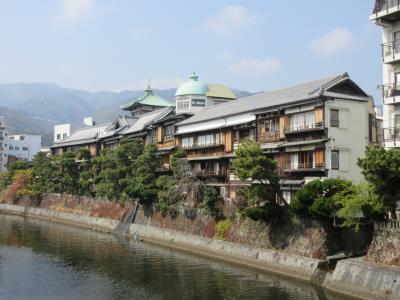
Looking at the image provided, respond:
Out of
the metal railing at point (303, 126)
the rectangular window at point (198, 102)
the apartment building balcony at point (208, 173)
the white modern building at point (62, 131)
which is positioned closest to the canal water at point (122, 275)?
the apartment building balcony at point (208, 173)

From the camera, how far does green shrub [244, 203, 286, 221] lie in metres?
38.7

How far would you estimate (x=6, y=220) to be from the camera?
76.8 metres

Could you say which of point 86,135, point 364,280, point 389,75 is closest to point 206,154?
point 389,75

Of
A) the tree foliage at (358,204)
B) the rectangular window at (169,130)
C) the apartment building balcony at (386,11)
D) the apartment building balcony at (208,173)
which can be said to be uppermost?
the apartment building balcony at (386,11)

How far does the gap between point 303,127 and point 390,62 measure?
1034 cm

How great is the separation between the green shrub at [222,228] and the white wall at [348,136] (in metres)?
10.7

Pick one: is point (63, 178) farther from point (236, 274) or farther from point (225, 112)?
point (236, 274)

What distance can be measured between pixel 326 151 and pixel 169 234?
20325 millimetres

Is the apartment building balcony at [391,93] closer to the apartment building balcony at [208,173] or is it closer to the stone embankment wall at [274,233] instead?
the stone embankment wall at [274,233]

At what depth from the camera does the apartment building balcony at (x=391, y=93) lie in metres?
34.9

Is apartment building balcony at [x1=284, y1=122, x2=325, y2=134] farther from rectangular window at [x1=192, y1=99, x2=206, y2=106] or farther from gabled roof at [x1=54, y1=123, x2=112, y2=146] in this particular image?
gabled roof at [x1=54, y1=123, x2=112, y2=146]

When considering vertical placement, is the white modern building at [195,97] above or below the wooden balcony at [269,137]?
above

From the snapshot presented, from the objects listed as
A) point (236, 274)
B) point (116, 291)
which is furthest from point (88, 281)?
point (236, 274)

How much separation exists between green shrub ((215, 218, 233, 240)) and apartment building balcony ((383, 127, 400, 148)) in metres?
16.7
